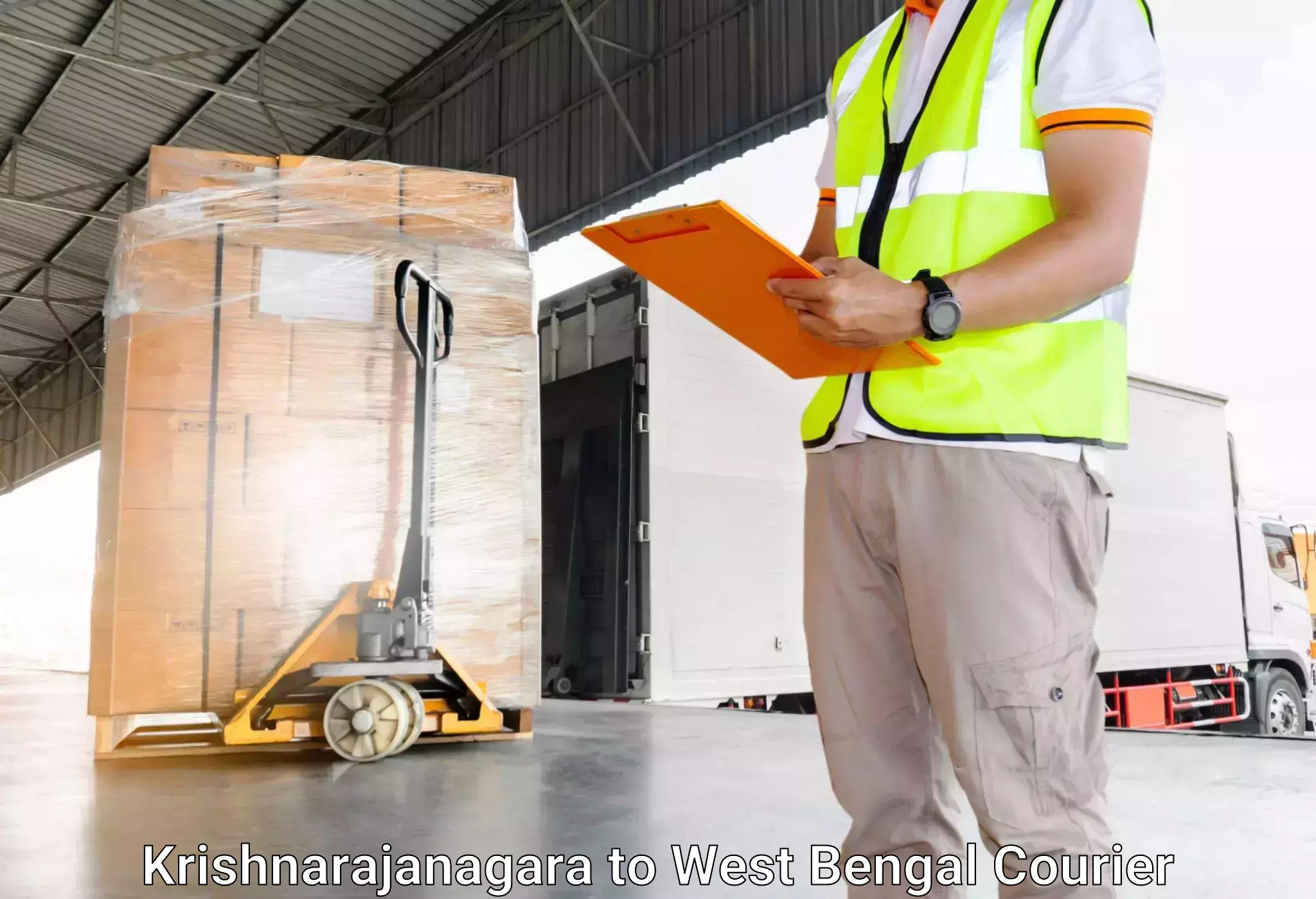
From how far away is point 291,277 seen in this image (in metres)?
3.70

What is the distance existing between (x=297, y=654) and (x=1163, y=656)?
5702 millimetres

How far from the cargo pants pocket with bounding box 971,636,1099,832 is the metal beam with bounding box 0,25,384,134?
1153cm

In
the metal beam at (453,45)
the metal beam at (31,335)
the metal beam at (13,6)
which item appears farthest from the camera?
the metal beam at (31,335)

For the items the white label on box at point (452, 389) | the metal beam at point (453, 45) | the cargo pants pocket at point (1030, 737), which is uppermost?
the metal beam at point (453, 45)

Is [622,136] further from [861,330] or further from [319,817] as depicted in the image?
[861,330]

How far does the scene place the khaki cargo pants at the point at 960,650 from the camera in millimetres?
944

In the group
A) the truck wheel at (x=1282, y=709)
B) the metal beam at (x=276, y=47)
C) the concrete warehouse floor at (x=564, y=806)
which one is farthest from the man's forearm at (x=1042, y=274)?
the metal beam at (x=276, y=47)

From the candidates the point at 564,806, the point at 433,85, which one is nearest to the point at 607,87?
the point at 433,85

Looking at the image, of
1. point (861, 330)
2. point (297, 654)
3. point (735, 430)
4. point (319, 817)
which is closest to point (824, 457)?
point (861, 330)

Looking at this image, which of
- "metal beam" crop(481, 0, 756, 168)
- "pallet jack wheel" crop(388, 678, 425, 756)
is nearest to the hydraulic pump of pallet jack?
"pallet jack wheel" crop(388, 678, 425, 756)

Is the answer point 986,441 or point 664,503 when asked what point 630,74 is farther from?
point 986,441

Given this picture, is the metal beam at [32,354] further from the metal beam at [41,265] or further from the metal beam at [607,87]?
the metal beam at [607,87]

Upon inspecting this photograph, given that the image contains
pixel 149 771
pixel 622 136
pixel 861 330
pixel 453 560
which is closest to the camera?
pixel 861 330

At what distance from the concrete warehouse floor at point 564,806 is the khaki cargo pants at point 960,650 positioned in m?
0.97
